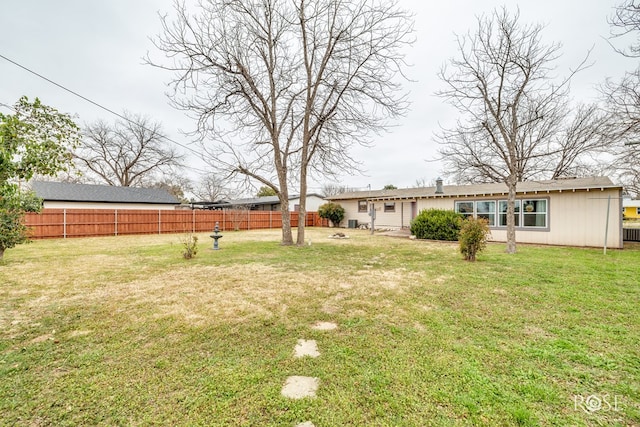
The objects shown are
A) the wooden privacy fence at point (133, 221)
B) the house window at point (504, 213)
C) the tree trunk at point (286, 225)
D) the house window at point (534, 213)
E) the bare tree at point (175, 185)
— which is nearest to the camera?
the tree trunk at point (286, 225)

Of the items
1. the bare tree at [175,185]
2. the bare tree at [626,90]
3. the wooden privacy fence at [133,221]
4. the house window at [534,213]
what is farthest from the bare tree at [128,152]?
the bare tree at [626,90]

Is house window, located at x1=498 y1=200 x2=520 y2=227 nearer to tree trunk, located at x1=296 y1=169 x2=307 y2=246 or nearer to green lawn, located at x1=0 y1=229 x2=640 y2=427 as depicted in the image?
green lawn, located at x1=0 y1=229 x2=640 y2=427

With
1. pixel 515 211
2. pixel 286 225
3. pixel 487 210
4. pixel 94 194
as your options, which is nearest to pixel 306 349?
pixel 286 225

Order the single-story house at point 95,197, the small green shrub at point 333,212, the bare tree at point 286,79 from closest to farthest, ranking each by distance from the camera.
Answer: the bare tree at point 286,79
the single-story house at point 95,197
the small green shrub at point 333,212

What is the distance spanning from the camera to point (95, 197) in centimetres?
2039

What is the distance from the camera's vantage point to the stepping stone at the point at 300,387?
203cm

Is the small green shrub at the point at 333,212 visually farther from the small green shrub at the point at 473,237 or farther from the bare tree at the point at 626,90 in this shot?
the bare tree at the point at 626,90

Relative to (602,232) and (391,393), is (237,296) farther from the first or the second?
(602,232)

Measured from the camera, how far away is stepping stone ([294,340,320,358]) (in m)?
2.62

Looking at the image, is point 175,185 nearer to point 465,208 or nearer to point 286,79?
point 286,79

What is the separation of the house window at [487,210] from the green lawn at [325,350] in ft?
25.8

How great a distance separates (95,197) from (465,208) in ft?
82.8

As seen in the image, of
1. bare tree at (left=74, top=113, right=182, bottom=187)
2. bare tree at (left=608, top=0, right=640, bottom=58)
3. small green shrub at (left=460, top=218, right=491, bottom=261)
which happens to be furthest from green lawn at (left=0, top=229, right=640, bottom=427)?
bare tree at (left=74, top=113, right=182, bottom=187)

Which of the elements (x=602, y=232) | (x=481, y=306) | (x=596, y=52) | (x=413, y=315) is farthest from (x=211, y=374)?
(x=602, y=232)
